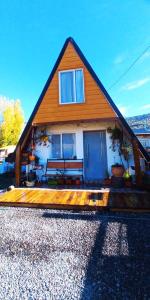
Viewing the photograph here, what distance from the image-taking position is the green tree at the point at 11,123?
18.5 meters

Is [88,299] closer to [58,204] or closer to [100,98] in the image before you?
[58,204]

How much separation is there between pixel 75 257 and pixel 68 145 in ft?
17.6

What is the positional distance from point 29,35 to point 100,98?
6.35m

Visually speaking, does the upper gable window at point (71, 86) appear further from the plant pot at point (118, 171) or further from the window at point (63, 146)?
the plant pot at point (118, 171)

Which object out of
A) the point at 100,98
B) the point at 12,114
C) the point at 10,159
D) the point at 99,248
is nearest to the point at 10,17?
the point at 100,98

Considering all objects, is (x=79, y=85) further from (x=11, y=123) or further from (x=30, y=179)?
(x=11, y=123)

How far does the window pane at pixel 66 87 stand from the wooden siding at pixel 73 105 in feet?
0.71

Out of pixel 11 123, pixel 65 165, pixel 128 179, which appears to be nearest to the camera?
pixel 128 179

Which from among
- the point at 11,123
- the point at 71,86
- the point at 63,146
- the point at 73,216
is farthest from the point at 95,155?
the point at 11,123

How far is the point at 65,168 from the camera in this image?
722 cm

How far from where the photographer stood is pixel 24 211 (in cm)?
420

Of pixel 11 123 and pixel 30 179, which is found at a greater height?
pixel 11 123

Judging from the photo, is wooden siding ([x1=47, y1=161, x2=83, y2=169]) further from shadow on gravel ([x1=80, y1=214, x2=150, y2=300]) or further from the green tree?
the green tree

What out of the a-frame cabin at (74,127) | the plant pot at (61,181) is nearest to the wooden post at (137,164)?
the a-frame cabin at (74,127)
